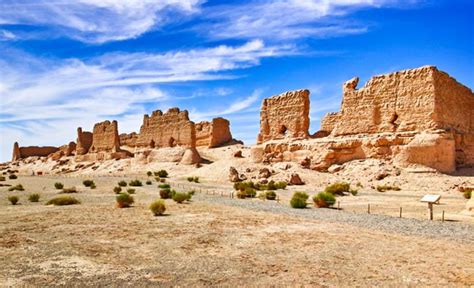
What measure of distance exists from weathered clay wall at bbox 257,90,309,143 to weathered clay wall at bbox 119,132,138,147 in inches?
875

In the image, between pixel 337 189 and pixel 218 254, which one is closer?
pixel 218 254

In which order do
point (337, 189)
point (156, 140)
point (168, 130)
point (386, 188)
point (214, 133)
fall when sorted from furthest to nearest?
point (214, 133)
point (156, 140)
point (168, 130)
point (386, 188)
point (337, 189)

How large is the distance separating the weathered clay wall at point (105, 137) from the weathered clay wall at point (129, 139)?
3.86 meters

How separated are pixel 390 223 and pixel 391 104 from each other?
15.8m

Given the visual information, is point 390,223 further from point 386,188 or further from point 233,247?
point 386,188

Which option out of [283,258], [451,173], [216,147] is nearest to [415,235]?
[283,258]

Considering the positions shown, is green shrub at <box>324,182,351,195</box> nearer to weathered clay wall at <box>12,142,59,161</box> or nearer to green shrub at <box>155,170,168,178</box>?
green shrub at <box>155,170,168,178</box>

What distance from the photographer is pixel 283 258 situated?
7.48 metres

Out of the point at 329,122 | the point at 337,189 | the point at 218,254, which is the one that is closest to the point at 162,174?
the point at 329,122

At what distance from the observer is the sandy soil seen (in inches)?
241

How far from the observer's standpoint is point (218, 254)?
25.5 ft

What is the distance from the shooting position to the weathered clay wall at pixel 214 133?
153 feet

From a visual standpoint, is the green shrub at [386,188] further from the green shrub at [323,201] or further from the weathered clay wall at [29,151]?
the weathered clay wall at [29,151]

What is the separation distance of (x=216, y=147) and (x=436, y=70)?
2688 cm
